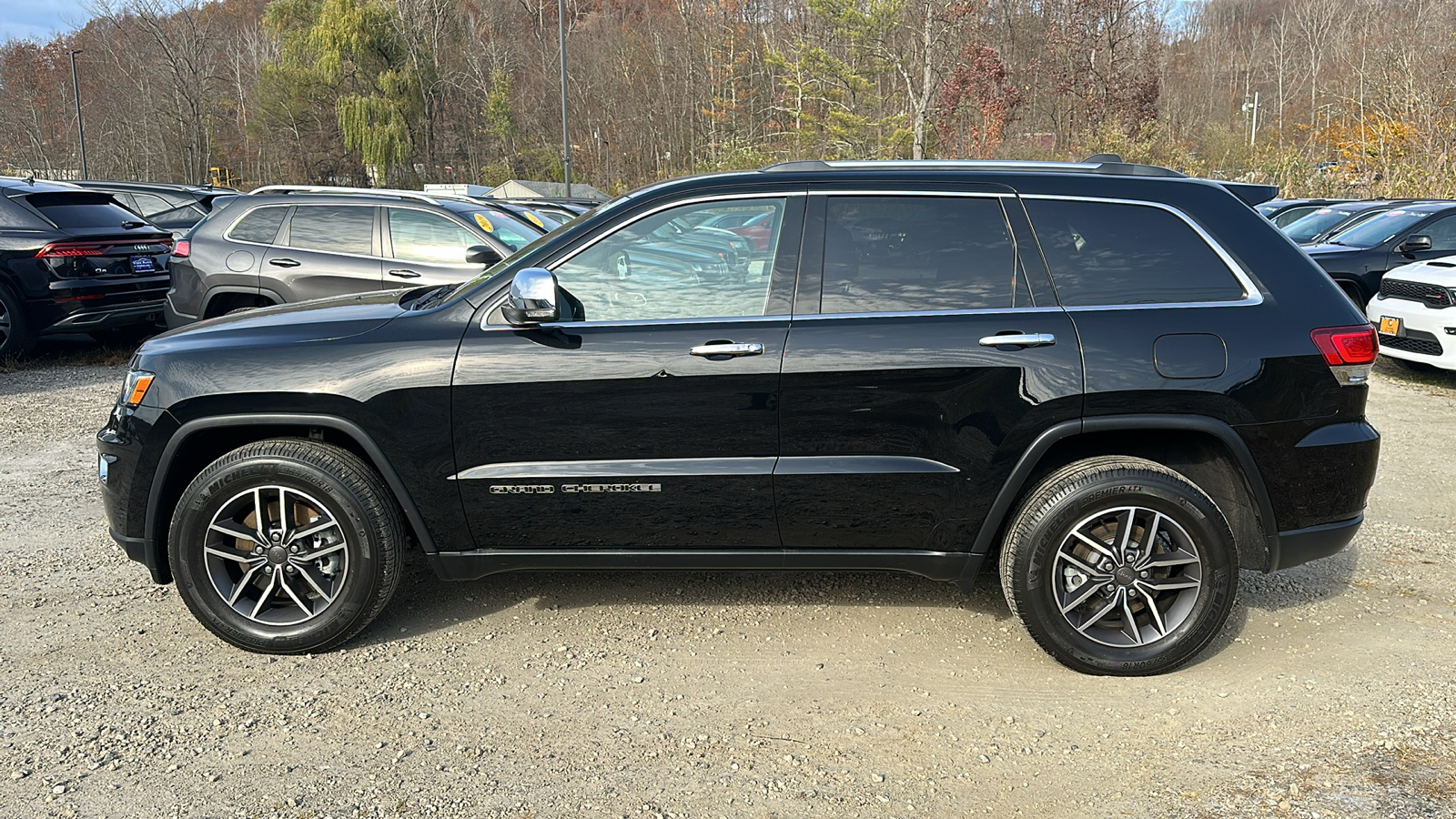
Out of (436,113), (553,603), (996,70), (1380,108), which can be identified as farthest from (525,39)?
(553,603)

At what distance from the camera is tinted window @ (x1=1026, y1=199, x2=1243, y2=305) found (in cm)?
372

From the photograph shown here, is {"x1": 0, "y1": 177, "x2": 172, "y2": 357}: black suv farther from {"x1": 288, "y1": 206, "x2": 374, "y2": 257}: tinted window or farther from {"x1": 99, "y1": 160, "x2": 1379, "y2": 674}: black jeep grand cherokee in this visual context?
{"x1": 99, "y1": 160, "x2": 1379, "y2": 674}: black jeep grand cherokee

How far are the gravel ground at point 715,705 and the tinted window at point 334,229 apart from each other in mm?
4208

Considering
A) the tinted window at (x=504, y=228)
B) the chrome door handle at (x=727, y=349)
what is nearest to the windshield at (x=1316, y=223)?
the tinted window at (x=504, y=228)

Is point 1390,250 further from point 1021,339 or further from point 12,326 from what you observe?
point 12,326

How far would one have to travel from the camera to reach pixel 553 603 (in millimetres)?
4461

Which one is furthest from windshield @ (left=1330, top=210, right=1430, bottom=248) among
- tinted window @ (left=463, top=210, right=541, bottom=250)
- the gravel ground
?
tinted window @ (left=463, top=210, right=541, bottom=250)

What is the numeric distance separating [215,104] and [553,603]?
5795 centimetres

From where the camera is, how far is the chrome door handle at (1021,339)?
364 centimetres

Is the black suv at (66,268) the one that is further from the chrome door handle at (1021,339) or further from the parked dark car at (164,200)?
the chrome door handle at (1021,339)

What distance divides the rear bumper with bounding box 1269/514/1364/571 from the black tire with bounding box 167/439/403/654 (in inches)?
128

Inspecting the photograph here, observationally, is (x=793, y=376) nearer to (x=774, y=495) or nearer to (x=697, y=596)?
(x=774, y=495)

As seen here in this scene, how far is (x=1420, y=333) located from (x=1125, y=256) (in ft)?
24.7

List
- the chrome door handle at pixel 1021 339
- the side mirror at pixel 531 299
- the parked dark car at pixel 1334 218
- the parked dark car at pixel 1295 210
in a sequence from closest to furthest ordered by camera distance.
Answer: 1. the side mirror at pixel 531 299
2. the chrome door handle at pixel 1021 339
3. the parked dark car at pixel 1334 218
4. the parked dark car at pixel 1295 210
